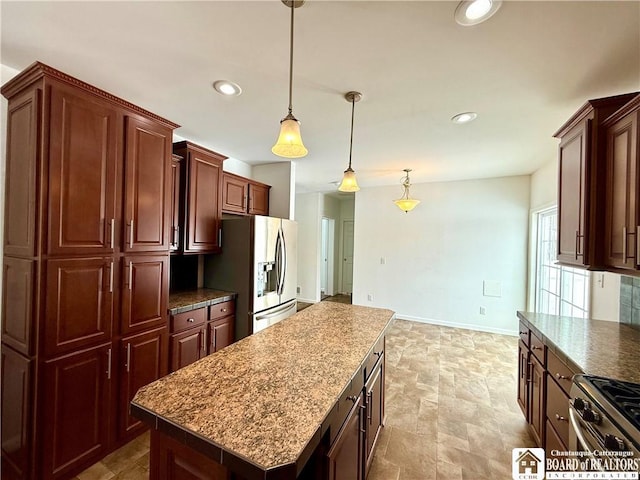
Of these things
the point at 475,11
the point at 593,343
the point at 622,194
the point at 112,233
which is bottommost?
the point at 593,343

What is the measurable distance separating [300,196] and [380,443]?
520 cm

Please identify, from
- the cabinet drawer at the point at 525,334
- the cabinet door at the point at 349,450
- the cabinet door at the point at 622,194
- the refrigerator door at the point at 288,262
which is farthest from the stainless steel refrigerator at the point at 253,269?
the cabinet door at the point at 622,194

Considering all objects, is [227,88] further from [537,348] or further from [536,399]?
[536,399]

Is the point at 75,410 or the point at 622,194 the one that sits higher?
the point at 622,194

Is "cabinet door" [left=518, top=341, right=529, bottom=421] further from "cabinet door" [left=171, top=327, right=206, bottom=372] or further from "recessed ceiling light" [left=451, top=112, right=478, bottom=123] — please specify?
"cabinet door" [left=171, top=327, right=206, bottom=372]

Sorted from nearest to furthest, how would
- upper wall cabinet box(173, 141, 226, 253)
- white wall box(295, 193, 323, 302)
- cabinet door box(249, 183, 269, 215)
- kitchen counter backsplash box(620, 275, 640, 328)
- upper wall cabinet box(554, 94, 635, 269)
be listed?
1. upper wall cabinet box(554, 94, 635, 269)
2. kitchen counter backsplash box(620, 275, 640, 328)
3. upper wall cabinet box(173, 141, 226, 253)
4. cabinet door box(249, 183, 269, 215)
5. white wall box(295, 193, 323, 302)

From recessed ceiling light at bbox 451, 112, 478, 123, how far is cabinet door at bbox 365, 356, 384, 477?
2082mm

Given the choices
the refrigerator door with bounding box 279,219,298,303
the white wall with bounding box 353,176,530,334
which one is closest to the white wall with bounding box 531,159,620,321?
the white wall with bounding box 353,176,530,334

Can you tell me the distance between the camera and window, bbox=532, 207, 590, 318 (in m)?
2.84

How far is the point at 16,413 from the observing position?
5.12ft

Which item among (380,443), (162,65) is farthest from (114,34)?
(380,443)

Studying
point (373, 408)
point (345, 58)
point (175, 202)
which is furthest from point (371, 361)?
point (175, 202)

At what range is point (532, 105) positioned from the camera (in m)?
2.08

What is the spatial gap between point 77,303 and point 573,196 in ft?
11.2
